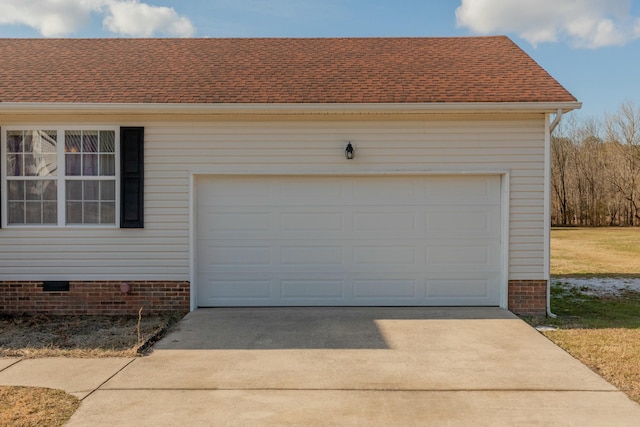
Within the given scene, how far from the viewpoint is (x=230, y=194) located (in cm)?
806

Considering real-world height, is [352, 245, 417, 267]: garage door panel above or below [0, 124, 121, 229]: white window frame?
below

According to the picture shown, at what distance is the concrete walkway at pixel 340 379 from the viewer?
4.02 meters

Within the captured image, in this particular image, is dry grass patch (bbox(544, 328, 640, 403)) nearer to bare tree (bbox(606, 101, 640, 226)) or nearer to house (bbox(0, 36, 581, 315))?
house (bbox(0, 36, 581, 315))

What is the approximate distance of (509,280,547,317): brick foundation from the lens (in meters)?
7.81

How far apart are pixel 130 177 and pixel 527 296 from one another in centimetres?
629

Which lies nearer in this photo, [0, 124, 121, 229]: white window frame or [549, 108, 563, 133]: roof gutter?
[549, 108, 563, 133]: roof gutter

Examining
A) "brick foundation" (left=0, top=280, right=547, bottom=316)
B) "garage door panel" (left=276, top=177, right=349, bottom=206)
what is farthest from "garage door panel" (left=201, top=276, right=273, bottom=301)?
"garage door panel" (left=276, top=177, right=349, bottom=206)

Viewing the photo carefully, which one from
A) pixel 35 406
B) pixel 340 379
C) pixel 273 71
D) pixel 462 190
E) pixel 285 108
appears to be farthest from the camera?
pixel 273 71

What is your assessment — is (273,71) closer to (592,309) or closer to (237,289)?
(237,289)

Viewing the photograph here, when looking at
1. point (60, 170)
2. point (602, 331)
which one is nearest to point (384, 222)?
point (602, 331)

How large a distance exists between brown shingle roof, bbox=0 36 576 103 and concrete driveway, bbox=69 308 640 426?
11.2 feet

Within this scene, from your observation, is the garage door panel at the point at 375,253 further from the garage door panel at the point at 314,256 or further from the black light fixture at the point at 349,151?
the black light fixture at the point at 349,151

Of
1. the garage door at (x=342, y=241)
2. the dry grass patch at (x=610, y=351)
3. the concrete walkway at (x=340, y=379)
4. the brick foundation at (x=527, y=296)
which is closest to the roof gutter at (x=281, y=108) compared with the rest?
the garage door at (x=342, y=241)

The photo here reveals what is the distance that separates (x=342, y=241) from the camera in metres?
8.03
